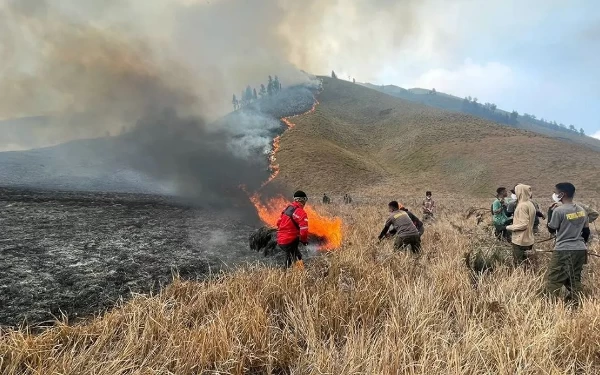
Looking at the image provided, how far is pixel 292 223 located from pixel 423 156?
81693 mm

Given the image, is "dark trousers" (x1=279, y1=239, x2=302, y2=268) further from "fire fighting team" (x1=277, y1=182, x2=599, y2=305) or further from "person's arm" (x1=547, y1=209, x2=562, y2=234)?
"person's arm" (x1=547, y1=209, x2=562, y2=234)

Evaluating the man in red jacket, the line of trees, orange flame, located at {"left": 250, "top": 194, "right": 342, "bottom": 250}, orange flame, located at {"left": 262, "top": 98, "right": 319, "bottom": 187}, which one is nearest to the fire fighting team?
the man in red jacket

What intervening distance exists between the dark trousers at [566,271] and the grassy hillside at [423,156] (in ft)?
186

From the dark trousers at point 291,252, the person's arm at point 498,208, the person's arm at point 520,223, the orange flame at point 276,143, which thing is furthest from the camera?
the orange flame at point 276,143

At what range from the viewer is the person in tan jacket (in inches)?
291

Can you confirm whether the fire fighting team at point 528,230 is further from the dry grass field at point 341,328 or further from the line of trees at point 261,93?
the line of trees at point 261,93

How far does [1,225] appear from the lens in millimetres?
15875

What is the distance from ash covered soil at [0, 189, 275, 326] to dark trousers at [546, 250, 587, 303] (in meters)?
6.05

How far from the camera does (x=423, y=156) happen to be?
278 feet

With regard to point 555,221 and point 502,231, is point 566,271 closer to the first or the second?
point 555,221

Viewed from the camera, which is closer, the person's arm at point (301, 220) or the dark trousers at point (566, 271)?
the dark trousers at point (566, 271)

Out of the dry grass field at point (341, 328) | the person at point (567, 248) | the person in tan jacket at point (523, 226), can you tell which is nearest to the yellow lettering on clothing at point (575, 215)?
the person at point (567, 248)

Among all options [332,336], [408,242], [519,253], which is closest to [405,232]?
[408,242]

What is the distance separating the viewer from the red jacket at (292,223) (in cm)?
889
